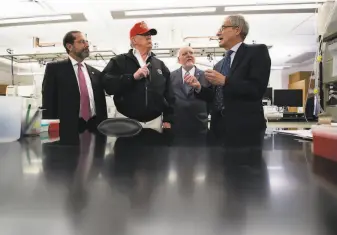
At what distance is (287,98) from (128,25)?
3.05 meters

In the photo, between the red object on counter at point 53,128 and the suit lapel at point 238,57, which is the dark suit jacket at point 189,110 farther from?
the red object on counter at point 53,128

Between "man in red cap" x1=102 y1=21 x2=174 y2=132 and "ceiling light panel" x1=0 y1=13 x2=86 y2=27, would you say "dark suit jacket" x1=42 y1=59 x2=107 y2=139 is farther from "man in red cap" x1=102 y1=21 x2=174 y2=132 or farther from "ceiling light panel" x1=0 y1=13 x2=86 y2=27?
"ceiling light panel" x1=0 y1=13 x2=86 y2=27

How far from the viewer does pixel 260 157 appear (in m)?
0.53

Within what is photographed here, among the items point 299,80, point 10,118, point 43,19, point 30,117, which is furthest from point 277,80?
point 10,118

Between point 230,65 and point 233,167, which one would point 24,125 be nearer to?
point 233,167

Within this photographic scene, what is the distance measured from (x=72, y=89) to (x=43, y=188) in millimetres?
1657

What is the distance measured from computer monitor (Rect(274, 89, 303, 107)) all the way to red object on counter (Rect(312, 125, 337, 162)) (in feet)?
12.1

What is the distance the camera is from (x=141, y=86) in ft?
5.85

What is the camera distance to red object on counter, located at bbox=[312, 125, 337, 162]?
50 centimetres

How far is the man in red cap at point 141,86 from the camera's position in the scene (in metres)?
1.73

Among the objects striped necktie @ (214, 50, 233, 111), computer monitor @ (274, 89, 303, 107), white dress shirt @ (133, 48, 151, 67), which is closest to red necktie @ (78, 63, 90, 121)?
white dress shirt @ (133, 48, 151, 67)

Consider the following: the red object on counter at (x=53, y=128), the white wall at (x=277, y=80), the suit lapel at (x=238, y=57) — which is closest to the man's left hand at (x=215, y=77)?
the suit lapel at (x=238, y=57)

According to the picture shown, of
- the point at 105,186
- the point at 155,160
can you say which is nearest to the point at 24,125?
the point at 155,160

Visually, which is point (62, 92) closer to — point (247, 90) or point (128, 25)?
point (247, 90)
